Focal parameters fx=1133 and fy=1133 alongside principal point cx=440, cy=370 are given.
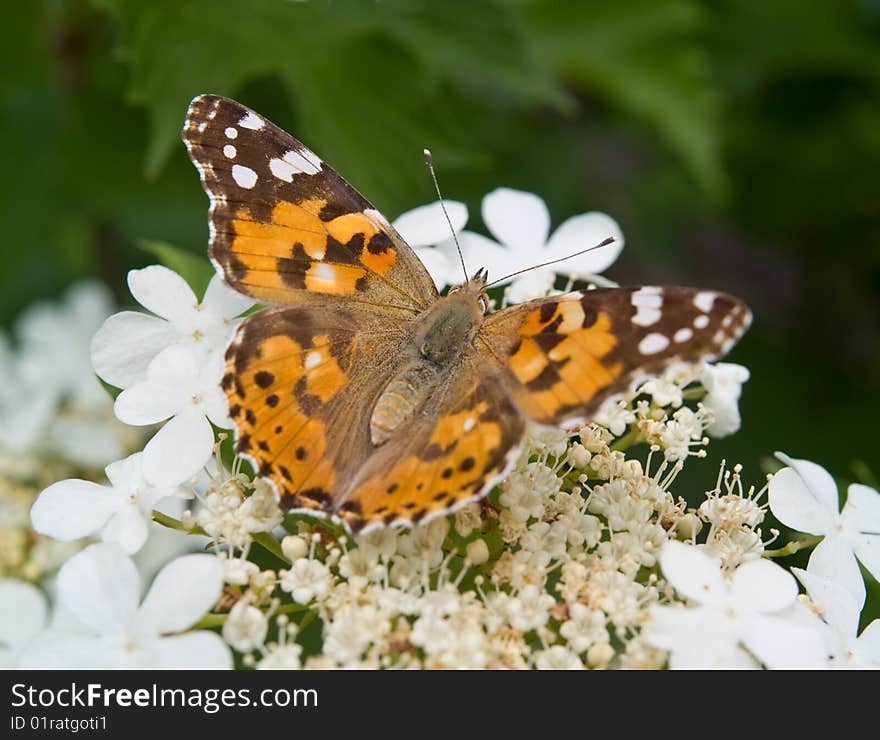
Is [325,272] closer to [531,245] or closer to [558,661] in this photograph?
[531,245]

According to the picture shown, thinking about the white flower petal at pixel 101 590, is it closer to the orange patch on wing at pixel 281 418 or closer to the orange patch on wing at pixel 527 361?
the orange patch on wing at pixel 281 418

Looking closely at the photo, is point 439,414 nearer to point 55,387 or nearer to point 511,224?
point 511,224

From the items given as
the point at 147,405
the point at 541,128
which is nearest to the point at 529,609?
the point at 147,405

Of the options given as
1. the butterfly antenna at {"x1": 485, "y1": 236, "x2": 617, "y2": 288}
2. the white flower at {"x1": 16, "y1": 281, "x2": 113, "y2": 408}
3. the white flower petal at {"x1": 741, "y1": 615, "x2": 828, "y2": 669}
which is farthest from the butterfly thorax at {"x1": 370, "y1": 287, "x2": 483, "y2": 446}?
the white flower at {"x1": 16, "y1": 281, "x2": 113, "y2": 408}

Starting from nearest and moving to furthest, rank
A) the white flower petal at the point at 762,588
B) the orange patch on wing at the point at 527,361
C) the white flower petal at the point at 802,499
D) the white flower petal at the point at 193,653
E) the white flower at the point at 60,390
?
the white flower petal at the point at 193,653
the white flower petal at the point at 762,588
the orange patch on wing at the point at 527,361
the white flower petal at the point at 802,499
the white flower at the point at 60,390

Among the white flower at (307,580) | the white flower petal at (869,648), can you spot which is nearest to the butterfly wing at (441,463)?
the white flower at (307,580)
